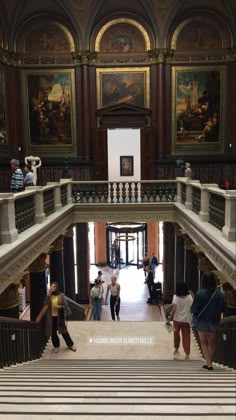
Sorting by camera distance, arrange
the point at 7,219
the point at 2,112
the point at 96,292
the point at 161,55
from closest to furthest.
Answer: the point at 7,219, the point at 96,292, the point at 2,112, the point at 161,55

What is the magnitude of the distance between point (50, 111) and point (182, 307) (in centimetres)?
1314

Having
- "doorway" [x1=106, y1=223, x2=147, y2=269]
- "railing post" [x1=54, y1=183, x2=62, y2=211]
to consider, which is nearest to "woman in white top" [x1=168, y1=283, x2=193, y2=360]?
"railing post" [x1=54, y1=183, x2=62, y2=211]

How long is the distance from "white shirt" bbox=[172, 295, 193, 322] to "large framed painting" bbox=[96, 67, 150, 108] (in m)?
12.4

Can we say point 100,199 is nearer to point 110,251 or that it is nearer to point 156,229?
point 156,229

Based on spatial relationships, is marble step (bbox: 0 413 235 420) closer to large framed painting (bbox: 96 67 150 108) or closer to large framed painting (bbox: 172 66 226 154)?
large framed painting (bbox: 172 66 226 154)

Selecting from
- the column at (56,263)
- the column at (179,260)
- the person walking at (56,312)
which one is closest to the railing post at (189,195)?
the column at (56,263)

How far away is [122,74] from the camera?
17.3 meters

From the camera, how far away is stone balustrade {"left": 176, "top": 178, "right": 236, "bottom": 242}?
663 cm

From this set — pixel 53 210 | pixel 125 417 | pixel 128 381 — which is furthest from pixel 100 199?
pixel 125 417

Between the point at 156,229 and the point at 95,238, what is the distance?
384 centimetres

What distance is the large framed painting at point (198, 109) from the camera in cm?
1716

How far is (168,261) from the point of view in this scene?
59.1 feet

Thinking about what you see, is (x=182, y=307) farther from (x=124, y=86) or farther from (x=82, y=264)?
(x=124, y=86)

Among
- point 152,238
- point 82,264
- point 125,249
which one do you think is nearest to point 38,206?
point 82,264
